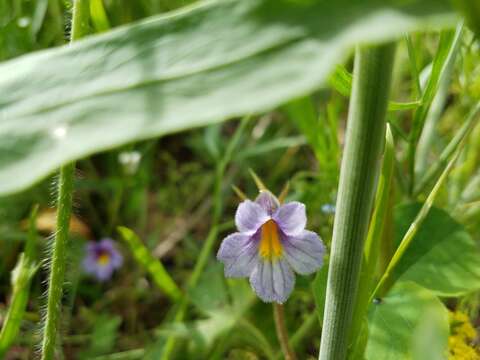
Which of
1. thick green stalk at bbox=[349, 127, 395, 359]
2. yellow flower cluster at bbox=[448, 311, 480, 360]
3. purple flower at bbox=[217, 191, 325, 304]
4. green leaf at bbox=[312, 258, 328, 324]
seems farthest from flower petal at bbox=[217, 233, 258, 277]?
yellow flower cluster at bbox=[448, 311, 480, 360]

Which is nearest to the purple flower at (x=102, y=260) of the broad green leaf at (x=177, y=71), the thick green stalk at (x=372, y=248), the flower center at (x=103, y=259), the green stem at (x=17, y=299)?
the flower center at (x=103, y=259)

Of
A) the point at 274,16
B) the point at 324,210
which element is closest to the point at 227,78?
the point at 274,16

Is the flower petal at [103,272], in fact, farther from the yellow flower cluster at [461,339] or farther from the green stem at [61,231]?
the yellow flower cluster at [461,339]

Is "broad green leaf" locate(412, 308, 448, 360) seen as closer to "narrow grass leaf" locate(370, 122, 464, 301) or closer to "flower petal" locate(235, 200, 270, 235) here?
"narrow grass leaf" locate(370, 122, 464, 301)

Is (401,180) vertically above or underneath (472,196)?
above

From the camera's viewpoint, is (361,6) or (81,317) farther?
(81,317)

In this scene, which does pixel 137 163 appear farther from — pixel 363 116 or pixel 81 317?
pixel 363 116
